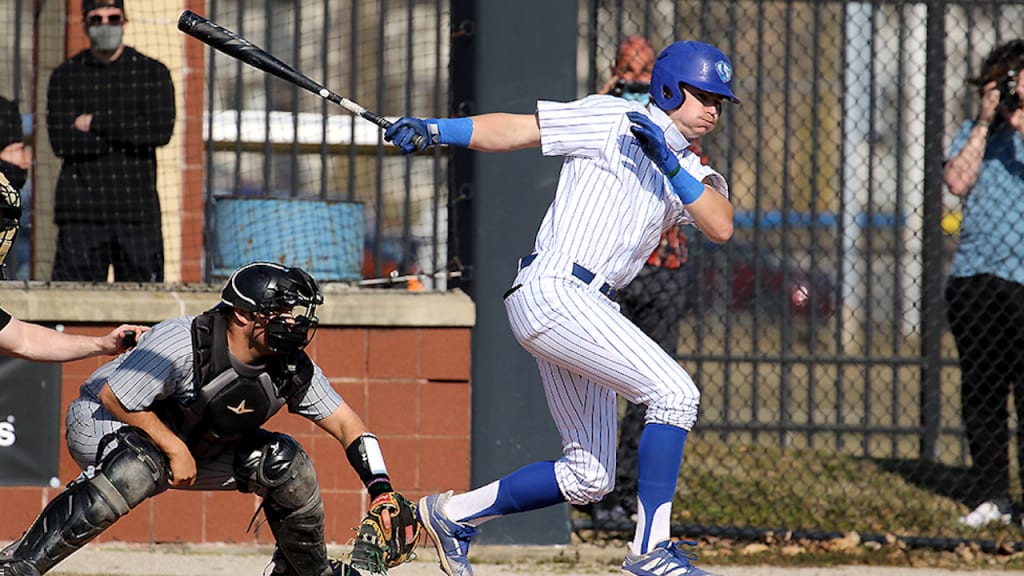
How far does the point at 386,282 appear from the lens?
6562 mm

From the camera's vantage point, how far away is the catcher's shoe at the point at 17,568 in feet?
14.0

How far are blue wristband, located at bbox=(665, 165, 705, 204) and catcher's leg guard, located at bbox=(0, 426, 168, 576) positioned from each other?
1818mm

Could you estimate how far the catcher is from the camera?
434cm

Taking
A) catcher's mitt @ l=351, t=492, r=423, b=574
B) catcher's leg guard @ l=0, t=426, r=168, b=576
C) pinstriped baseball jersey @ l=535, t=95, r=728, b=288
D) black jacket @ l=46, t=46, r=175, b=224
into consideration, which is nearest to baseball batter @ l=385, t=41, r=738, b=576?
pinstriped baseball jersey @ l=535, t=95, r=728, b=288

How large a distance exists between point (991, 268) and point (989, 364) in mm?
511

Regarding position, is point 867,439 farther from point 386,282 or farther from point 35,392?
point 35,392

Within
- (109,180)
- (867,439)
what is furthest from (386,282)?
(867,439)

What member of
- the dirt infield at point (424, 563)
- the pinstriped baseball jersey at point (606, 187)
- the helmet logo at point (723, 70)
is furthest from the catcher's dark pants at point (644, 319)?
the helmet logo at point (723, 70)

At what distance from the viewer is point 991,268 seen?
6984 millimetres

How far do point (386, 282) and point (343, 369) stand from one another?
497 millimetres

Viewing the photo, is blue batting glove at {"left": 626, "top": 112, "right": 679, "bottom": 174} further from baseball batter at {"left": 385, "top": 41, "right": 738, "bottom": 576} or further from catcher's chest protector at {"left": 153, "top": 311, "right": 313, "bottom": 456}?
catcher's chest protector at {"left": 153, "top": 311, "right": 313, "bottom": 456}

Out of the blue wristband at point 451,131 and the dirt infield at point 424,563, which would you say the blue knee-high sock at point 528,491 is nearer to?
the dirt infield at point 424,563

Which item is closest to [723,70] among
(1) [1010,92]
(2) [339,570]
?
(2) [339,570]

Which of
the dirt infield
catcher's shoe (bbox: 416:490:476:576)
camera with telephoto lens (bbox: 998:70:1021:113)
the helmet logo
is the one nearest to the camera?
the helmet logo
